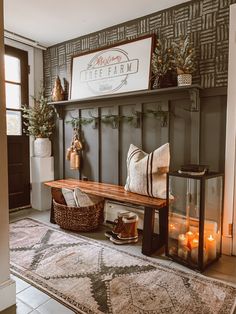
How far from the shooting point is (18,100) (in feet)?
12.0

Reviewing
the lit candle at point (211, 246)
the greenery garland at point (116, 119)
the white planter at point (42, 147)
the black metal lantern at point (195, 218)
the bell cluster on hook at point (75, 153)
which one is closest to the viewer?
the black metal lantern at point (195, 218)

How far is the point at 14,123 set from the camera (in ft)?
11.9

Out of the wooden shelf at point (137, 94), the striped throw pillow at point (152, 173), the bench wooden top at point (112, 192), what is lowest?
the bench wooden top at point (112, 192)

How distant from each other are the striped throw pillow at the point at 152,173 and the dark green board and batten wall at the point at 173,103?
0.99ft

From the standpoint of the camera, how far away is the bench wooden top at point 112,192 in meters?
2.38

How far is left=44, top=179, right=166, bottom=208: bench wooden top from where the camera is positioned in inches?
93.5

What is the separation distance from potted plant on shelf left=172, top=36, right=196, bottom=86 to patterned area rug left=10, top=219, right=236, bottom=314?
1722mm

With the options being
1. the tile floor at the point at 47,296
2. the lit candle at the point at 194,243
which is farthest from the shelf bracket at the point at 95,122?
the lit candle at the point at 194,243

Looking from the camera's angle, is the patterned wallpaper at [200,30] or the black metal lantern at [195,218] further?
the patterned wallpaper at [200,30]

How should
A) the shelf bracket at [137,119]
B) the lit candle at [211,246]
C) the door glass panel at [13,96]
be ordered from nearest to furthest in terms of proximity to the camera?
the lit candle at [211,246], the shelf bracket at [137,119], the door glass panel at [13,96]

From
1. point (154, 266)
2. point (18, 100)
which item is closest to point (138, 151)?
point (154, 266)

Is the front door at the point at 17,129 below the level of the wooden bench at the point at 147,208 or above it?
above

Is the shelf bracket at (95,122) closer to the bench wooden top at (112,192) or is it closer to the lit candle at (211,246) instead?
the bench wooden top at (112,192)

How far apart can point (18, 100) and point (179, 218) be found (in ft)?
9.21
